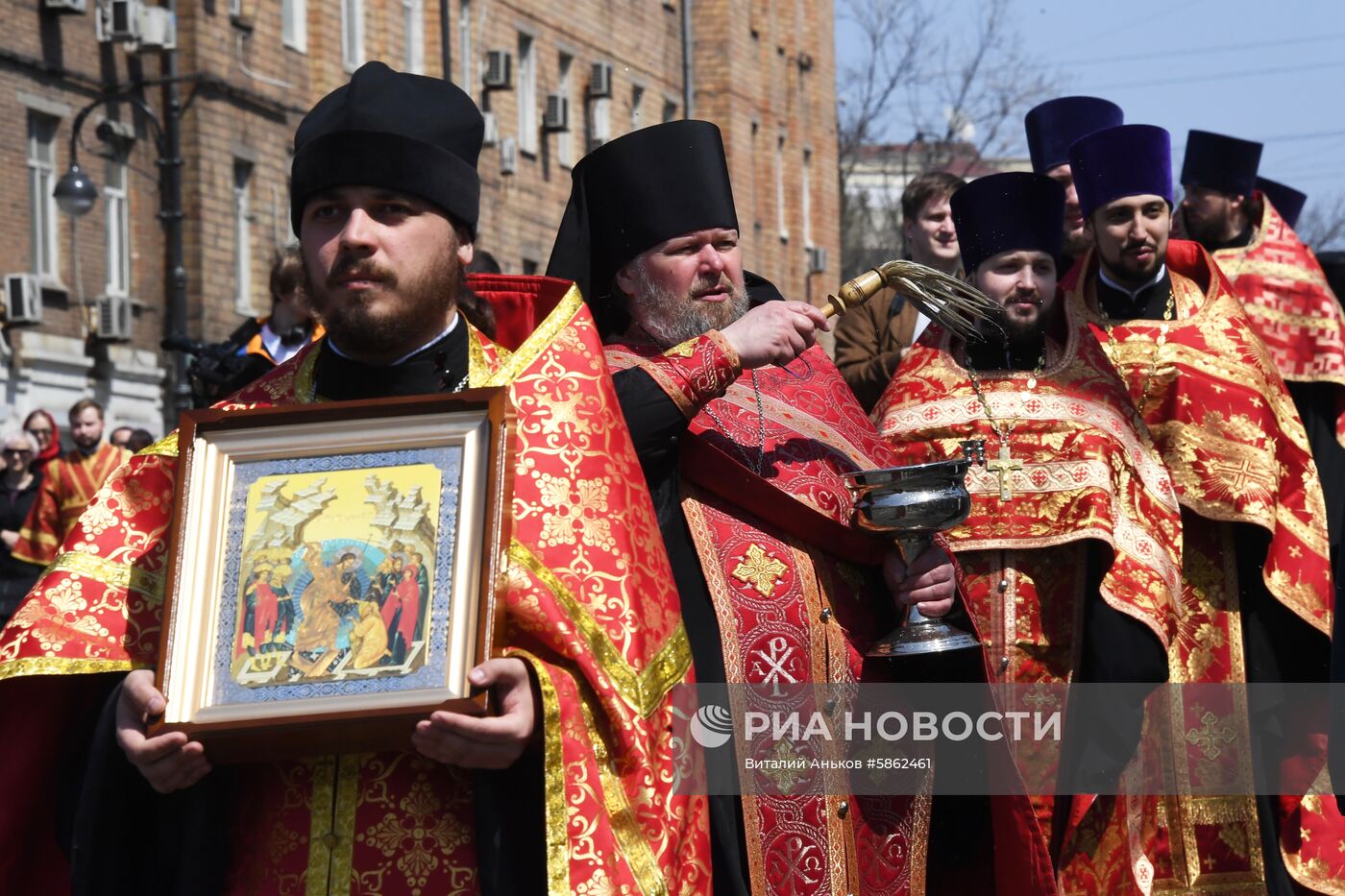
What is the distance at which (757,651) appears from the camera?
16.4 ft

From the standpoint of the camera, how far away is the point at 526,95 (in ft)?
122

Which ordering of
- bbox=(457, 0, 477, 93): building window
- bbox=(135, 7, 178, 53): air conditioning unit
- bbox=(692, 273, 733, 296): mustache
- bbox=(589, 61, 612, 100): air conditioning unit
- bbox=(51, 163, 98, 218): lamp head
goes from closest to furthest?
bbox=(692, 273, 733, 296): mustache
bbox=(51, 163, 98, 218): lamp head
bbox=(135, 7, 178, 53): air conditioning unit
bbox=(457, 0, 477, 93): building window
bbox=(589, 61, 612, 100): air conditioning unit

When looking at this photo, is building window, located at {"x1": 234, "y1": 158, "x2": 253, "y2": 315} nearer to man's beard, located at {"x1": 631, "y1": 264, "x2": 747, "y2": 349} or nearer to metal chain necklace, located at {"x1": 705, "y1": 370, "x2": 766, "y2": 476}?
man's beard, located at {"x1": 631, "y1": 264, "x2": 747, "y2": 349}

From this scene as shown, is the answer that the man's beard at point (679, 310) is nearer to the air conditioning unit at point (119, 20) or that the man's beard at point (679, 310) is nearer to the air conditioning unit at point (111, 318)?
the air conditioning unit at point (111, 318)

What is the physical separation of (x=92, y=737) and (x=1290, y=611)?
4.10 meters

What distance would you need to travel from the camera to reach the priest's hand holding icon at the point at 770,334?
15.6 feet

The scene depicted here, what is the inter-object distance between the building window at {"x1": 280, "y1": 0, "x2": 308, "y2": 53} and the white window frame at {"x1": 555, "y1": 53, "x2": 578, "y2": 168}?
7.47m

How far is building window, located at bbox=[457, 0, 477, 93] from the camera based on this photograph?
112 ft

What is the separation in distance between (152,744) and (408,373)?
821 mm

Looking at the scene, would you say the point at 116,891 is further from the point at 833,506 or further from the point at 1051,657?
the point at 1051,657

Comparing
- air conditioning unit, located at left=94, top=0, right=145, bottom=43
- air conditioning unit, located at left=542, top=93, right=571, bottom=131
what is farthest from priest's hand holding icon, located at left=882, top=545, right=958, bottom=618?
air conditioning unit, located at left=542, top=93, right=571, bottom=131

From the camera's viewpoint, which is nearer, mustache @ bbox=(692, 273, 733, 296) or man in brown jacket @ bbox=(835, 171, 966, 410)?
mustache @ bbox=(692, 273, 733, 296)

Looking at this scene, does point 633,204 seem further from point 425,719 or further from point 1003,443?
point 425,719

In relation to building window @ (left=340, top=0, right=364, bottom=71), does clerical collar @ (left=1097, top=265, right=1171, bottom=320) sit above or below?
below
